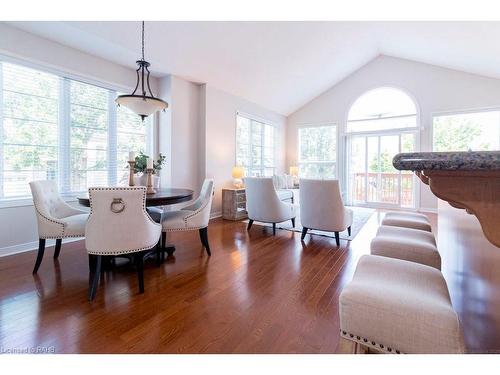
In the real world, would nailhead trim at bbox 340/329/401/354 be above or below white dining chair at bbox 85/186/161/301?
below

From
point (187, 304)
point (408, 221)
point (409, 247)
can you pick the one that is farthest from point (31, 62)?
point (408, 221)

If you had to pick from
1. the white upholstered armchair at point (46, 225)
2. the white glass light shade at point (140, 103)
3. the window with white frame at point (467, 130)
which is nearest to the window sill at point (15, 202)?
the white upholstered armchair at point (46, 225)

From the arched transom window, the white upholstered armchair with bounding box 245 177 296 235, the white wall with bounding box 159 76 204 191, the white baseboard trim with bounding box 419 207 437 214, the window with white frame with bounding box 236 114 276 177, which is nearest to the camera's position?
the white upholstered armchair with bounding box 245 177 296 235

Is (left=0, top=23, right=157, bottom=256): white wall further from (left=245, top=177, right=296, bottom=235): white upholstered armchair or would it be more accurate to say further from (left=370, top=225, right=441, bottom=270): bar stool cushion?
(left=370, top=225, right=441, bottom=270): bar stool cushion

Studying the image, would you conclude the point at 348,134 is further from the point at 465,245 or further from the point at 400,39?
the point at 465,245

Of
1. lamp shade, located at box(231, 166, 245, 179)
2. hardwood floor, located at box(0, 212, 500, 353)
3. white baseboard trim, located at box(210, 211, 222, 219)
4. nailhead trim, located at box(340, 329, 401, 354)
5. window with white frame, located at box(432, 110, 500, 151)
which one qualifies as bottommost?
hardwood floor, located at box(0, 212, 500, 353)

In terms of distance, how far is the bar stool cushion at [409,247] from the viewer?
142 cm

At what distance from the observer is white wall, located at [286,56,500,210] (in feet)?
17.8

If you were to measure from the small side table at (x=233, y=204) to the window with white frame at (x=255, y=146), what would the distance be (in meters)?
1.07

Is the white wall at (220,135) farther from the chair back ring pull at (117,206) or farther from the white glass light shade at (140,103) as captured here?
the chair back ring pull at (117,206)

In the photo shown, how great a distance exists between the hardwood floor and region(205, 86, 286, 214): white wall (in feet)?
7.81

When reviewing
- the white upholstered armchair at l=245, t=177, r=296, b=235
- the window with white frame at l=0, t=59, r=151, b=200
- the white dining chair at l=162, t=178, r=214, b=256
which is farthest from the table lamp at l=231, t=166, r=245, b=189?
the white dining chair at l=162, t=178, r=214, b=256

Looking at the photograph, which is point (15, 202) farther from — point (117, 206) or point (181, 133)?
point (181, 133)

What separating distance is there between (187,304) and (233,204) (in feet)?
10.1
